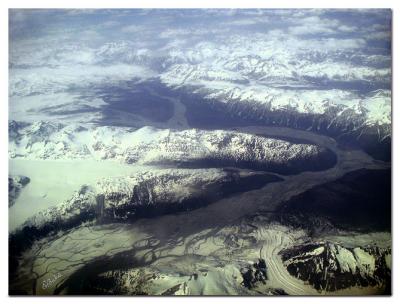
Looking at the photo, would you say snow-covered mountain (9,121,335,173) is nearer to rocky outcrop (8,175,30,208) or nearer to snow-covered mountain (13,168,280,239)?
Answer: snow-covered mountain (13,168,280,239)

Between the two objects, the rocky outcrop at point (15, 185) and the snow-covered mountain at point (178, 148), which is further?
the snow-covered mountain at point (178, 148)

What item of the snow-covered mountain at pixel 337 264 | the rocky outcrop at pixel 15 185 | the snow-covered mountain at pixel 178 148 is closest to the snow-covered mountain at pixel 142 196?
the snow-covered mountain at pixel 178 148

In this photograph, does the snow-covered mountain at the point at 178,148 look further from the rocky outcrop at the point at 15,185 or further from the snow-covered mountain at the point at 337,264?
the snow-covered mountain at the point at 337,264

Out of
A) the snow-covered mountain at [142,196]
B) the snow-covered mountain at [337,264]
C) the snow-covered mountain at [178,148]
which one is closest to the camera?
the snow-covered mountain at [337,264]

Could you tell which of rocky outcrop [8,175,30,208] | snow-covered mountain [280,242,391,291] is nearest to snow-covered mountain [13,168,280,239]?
rocky outcrop [8,175,30,208]

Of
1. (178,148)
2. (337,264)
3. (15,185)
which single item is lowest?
(337,264)

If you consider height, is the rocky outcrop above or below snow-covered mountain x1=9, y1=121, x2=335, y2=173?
below

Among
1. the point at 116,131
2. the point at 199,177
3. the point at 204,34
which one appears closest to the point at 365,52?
the point at 204,34

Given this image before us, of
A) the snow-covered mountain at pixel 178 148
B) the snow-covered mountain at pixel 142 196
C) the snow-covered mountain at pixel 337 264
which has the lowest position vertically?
the snow-covered mountain at pixel 337 264

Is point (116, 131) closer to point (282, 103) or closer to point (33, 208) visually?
point (33, 208)

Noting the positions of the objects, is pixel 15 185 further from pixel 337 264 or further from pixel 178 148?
pixel 337 264

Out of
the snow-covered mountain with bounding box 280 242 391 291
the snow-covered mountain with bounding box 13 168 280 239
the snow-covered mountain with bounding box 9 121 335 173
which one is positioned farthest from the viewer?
the snow-covered mountain with bounding box 9 121 335 173

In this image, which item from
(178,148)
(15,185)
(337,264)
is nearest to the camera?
(337,264)

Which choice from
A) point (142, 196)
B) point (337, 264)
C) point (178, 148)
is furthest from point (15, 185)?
point (337, 264)
